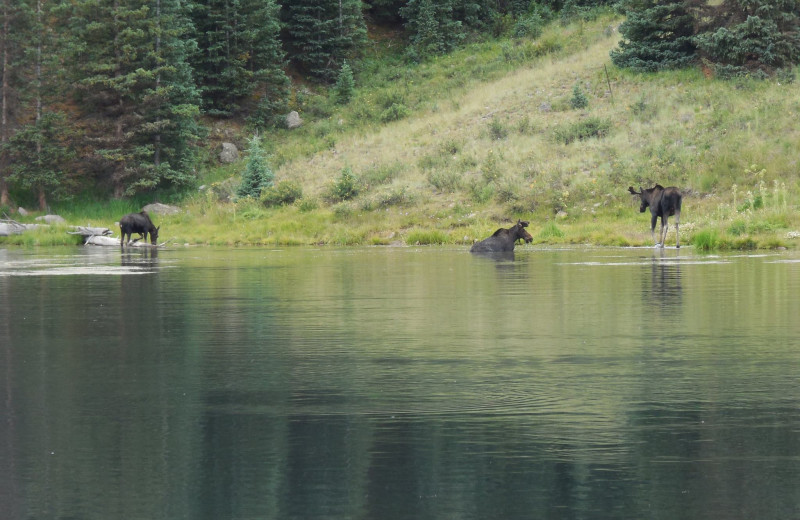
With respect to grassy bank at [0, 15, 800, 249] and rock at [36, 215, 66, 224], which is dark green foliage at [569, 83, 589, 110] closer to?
grassy bank at [0, 15, 800, 249]

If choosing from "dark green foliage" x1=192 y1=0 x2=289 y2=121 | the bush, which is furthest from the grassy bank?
"dark green foliage" x1=192 y1=0 x2=289 y2=121

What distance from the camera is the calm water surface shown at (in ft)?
18.9

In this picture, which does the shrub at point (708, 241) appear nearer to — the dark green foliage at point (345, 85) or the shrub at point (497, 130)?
the shrub at point (497, 130)

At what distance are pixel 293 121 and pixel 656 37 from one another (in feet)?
77.4

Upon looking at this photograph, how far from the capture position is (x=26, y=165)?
60188 mm

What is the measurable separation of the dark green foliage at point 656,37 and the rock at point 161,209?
25.2 meters

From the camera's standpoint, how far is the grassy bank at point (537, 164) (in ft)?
132

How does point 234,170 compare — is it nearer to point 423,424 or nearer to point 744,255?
point 744,255

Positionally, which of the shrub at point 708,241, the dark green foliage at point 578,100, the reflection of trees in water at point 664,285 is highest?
the dark green foliage at point 578,100

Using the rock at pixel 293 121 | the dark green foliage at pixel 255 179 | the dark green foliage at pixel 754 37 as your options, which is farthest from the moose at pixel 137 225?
the dark green foliage at pixel 754 37

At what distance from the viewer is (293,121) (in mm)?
68438

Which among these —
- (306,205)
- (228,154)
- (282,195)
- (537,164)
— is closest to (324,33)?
(228,154)

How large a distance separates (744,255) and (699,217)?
9.71m

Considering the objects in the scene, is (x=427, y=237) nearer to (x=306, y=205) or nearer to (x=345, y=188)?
(x=345, y=188)
